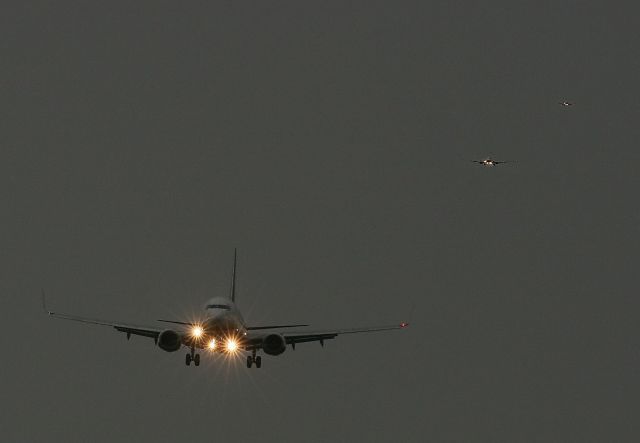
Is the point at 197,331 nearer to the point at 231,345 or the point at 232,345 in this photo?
the point at 231,345

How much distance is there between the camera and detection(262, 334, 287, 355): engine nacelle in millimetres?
95062

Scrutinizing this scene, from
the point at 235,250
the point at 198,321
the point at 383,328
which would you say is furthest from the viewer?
the point at 235,250

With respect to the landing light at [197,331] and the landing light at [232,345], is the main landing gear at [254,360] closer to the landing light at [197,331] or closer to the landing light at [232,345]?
the landing light at [232,345]

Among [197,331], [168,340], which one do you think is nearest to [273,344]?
[197,331]

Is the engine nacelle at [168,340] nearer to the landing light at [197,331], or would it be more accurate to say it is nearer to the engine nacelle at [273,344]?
the landing light at [197,331]

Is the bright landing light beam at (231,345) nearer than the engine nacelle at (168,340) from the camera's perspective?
No

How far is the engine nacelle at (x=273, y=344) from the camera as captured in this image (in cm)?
9506

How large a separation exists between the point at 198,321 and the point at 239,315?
13.6 ft

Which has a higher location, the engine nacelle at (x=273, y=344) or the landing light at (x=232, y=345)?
the engine nacelle at (x=273, y=344)

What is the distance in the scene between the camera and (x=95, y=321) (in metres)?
102

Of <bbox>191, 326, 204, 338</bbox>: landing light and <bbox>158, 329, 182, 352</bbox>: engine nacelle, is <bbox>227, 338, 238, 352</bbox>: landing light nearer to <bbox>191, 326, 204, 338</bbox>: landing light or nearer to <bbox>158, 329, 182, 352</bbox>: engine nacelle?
<bbox>191, 326, 204, 338</bbox>: landing light

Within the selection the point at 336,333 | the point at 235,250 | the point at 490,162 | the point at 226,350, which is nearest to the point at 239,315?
the point at 226,350

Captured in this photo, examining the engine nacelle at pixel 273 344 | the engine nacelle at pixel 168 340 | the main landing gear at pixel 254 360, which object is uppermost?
the main landing gear at pixel 254 360

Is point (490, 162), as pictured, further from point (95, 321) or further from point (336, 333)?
point (95, 321)
